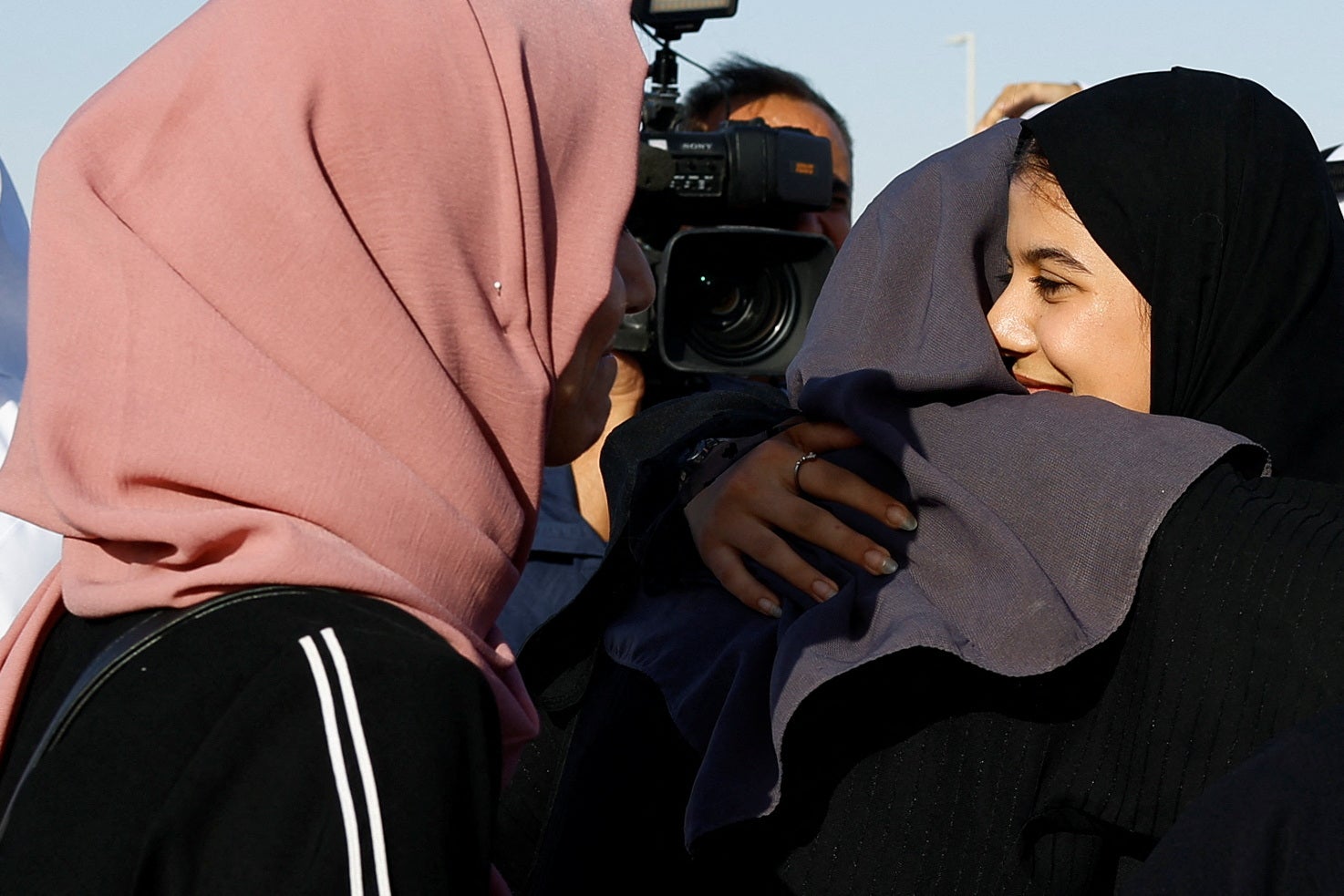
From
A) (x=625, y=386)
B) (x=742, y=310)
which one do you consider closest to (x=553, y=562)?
(x=625, y=386)

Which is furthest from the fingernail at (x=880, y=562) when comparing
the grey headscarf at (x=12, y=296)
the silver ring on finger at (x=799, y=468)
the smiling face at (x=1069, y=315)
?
the grey headscarf at (x=12, y=296)

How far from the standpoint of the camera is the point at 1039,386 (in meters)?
1.46

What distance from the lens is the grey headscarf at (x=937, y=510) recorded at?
43.8 inches

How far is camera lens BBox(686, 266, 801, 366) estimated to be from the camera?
2.62 meters

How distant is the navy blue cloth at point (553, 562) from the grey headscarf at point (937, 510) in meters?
0.73

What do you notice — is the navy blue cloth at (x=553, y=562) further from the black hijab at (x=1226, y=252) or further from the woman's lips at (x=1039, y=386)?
the black hijab at (x=1226, y=252)

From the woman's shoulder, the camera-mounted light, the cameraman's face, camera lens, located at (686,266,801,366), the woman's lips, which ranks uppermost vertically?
the camera-mounted light

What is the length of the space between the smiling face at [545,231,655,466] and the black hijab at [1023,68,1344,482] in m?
0.49

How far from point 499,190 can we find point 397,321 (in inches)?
6.0

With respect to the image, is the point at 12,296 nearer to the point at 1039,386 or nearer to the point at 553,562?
the point at 553,562

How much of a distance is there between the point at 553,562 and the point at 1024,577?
1.35 meters

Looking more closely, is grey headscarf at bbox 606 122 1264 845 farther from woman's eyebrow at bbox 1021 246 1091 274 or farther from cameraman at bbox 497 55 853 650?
cameraman at bbox 497 55 853 650

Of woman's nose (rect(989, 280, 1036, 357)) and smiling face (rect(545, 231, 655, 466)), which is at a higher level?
smiling face (rect(545, 231, 655, 466))

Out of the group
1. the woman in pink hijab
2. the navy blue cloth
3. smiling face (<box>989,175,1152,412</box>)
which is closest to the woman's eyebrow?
smiling face (<box>989,175,1152,412</box>)
